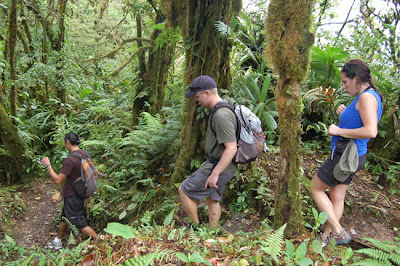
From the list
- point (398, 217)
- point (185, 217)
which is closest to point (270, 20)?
point (185, 217)

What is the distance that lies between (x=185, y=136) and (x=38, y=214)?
144 inches

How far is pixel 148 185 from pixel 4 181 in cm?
369

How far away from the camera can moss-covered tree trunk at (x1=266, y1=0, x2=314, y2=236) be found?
9.78ft

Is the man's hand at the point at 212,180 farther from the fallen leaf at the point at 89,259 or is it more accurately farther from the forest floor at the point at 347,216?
the fallen leaf at the point at 89,259

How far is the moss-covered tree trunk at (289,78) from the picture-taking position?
9.78 feet

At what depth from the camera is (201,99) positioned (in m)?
3.59

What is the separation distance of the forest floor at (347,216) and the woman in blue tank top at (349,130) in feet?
2.00

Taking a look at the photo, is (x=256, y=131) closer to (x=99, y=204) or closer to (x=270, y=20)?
(x=270, y=20)

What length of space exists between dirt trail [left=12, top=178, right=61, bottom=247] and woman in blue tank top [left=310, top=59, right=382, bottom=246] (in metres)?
4.83

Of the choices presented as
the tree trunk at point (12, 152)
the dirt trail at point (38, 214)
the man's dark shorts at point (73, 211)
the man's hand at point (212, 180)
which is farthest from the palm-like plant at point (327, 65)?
the tree trunk at point (12, 152)

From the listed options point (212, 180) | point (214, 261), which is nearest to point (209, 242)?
point (214, 261)

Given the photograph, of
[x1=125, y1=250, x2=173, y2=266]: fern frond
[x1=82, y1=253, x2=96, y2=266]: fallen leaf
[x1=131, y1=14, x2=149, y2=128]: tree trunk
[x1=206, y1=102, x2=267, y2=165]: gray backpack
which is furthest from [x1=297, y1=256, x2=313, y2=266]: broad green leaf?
[x1=131, y1=14, x2=149, y2=128]: tree trunk

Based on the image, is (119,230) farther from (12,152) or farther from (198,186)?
(12,152)

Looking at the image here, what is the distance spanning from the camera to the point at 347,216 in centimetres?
420
